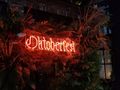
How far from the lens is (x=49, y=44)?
7105 millimetres

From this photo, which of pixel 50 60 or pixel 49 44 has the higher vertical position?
pixel 49 44

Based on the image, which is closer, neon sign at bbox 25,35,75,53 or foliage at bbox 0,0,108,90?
foliage at bbox 0,0,108,90

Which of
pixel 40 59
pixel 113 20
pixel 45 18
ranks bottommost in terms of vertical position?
pixel 40 59

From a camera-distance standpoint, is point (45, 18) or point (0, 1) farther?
point (45, 18)

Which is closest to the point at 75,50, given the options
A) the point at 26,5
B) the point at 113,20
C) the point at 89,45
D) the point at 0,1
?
the point at 89,45

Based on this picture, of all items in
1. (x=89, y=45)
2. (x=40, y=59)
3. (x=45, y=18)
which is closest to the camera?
(x=40, y=59)

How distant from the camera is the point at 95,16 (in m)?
9.01

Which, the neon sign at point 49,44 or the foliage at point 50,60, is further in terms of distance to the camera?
the neon sign at point 49,44

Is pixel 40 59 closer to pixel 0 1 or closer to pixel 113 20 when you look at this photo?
pixel 0 1

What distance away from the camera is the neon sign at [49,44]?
659 centimetres

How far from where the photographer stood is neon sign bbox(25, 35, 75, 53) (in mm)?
6590

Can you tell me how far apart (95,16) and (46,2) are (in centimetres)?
198

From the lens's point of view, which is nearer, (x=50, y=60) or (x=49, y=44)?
(x=49, y=44)

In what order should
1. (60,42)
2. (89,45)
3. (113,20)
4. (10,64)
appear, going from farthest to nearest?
1. (89,45)
2. (60,42)
3. (10,64)
4. (113,20)
